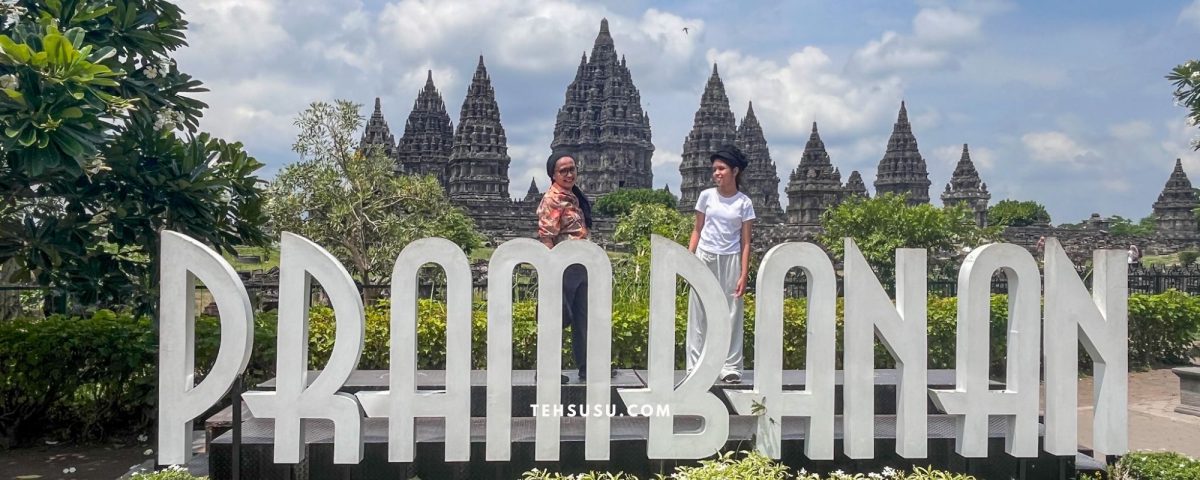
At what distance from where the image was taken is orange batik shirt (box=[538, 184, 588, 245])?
241 inches

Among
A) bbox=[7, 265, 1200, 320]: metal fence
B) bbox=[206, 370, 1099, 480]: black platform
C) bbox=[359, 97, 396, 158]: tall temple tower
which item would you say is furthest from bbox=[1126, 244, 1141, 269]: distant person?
bbox=[359, 97, 396, 158]: tall temple tower

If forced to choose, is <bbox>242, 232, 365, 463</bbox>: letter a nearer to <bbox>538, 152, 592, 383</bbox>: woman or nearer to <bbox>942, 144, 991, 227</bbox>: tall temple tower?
<bbox>538, 152, 592, 383</bbox>: woman

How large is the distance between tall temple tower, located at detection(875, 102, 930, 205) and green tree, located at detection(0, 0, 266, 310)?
228ft

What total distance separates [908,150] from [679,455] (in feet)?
235

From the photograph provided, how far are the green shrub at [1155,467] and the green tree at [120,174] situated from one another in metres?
6.63

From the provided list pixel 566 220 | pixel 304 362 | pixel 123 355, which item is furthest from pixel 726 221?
pixel 123 355

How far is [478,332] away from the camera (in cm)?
876

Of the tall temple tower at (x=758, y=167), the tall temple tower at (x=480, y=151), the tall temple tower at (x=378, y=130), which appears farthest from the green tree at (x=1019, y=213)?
the tall temple tower at (x=378, y=130)

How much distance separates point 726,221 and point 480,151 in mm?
62738

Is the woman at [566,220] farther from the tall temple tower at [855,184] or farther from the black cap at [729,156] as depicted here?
the tall temple tower at [855,184]

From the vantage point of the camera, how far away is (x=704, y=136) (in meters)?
71.8

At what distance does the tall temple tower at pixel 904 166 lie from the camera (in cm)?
7081

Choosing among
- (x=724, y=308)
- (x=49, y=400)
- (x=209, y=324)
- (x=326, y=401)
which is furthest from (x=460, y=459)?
(x=49, y=400)

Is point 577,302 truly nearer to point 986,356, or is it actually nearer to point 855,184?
point 986,356
